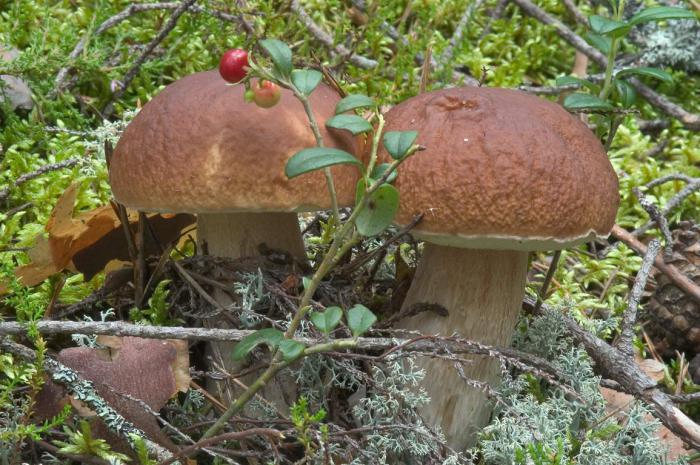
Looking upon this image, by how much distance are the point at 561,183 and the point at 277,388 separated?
719mm

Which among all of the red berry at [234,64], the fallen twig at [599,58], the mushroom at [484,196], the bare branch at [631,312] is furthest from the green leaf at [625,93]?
the fallen twig at [599,58]

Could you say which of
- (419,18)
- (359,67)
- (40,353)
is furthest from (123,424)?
(419,18)

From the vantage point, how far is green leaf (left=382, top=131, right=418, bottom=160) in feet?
4.03

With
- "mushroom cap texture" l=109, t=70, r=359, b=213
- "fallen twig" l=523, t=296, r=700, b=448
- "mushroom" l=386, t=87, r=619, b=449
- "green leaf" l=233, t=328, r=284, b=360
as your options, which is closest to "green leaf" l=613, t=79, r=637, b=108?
"mushroom" l=386, t=87, r=619, b=449

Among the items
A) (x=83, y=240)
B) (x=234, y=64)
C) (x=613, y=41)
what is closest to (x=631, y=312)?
(x=613, y=41)

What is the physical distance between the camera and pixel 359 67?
2.95 metres

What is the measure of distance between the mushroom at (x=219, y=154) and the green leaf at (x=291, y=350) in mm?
325

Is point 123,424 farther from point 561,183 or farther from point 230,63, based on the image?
point 561,183

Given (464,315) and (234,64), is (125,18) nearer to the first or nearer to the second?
(234,64)

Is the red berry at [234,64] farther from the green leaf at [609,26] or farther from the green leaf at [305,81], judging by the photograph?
the green leaf at [609,26]

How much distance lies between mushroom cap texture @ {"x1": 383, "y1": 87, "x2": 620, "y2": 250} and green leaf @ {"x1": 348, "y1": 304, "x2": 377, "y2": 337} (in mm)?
264

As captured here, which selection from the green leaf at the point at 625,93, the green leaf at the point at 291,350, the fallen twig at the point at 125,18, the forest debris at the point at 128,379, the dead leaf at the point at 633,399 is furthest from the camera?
the fallen twig at the point at 125,18

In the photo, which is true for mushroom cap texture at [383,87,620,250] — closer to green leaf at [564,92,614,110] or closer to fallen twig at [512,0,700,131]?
green leaf at [564,92,614,110]

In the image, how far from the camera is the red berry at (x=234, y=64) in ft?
4.22
